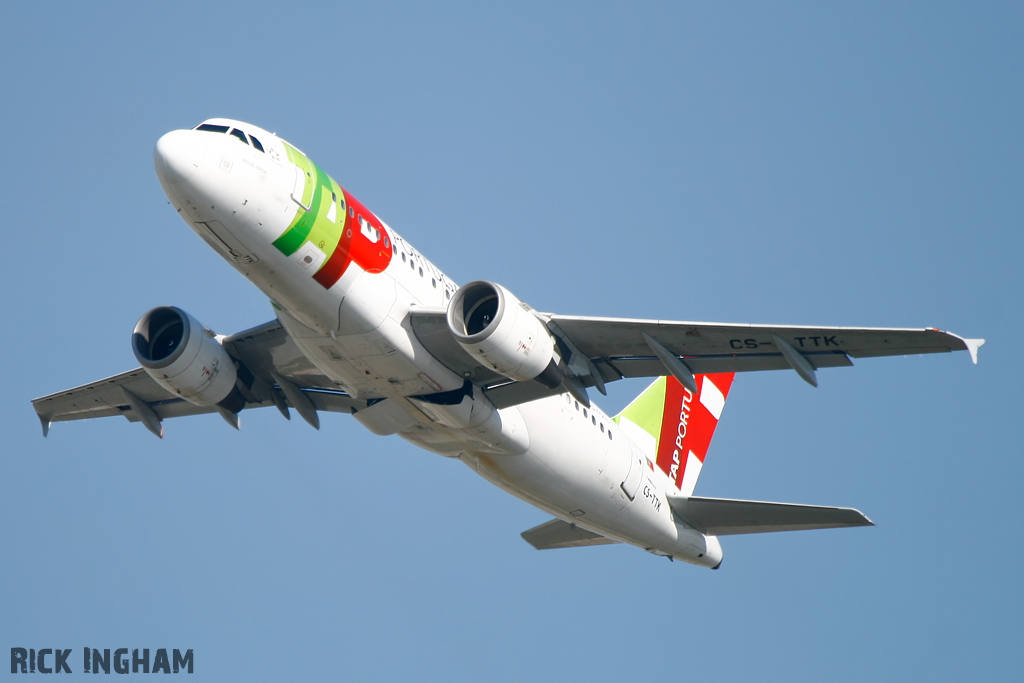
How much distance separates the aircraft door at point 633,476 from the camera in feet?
84.7

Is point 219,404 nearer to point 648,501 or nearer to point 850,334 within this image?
point 648,501

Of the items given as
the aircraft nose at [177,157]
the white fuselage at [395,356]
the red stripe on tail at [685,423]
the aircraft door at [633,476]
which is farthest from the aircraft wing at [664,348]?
the red stripe on tail at [685,423]

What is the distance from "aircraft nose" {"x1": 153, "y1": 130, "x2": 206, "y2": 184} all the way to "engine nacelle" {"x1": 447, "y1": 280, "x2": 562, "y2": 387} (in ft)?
17.0

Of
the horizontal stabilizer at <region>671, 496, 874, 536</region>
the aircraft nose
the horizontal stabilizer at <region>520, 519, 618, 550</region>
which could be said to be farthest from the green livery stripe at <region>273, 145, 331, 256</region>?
the horizontal stabilizer at <region>671, 496, 874, 536</region>

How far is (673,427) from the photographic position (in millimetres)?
31109

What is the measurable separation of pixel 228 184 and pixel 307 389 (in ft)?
26.3

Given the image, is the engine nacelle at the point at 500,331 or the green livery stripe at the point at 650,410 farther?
the green livery stripe at the point at 650,410

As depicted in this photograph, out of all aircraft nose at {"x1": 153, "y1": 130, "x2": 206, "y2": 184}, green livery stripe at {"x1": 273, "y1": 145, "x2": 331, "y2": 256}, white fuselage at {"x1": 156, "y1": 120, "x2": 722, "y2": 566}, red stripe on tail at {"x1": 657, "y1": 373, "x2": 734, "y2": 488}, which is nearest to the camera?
aircraft nose at {"x1": 153, "y1": 130, "x2": 206, "y2": 184}

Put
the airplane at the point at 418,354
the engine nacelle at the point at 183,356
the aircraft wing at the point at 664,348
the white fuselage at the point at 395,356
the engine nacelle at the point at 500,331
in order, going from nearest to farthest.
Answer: the white fuselage at the point at 395,356 < the airplane at the point at 418,354 < the engine nacelle at the point at 500,331 < the aircraft wing at the point at 664,348 < the engine nacelle at the point at 183,356

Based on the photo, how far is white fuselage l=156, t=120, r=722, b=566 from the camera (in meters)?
18.0

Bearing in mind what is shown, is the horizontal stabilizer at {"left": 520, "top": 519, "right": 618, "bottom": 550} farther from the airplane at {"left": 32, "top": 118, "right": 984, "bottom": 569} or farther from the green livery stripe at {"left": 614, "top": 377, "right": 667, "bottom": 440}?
the green livery stripe at {"left": 614, "top": 377, "right": 667, "bottom": 440}

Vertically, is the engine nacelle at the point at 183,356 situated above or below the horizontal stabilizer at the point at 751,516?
above

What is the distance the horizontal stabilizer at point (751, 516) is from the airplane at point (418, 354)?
0.05m

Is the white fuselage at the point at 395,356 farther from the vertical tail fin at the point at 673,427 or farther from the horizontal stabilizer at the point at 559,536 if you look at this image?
the vertical tail fin at the point at 673,427
